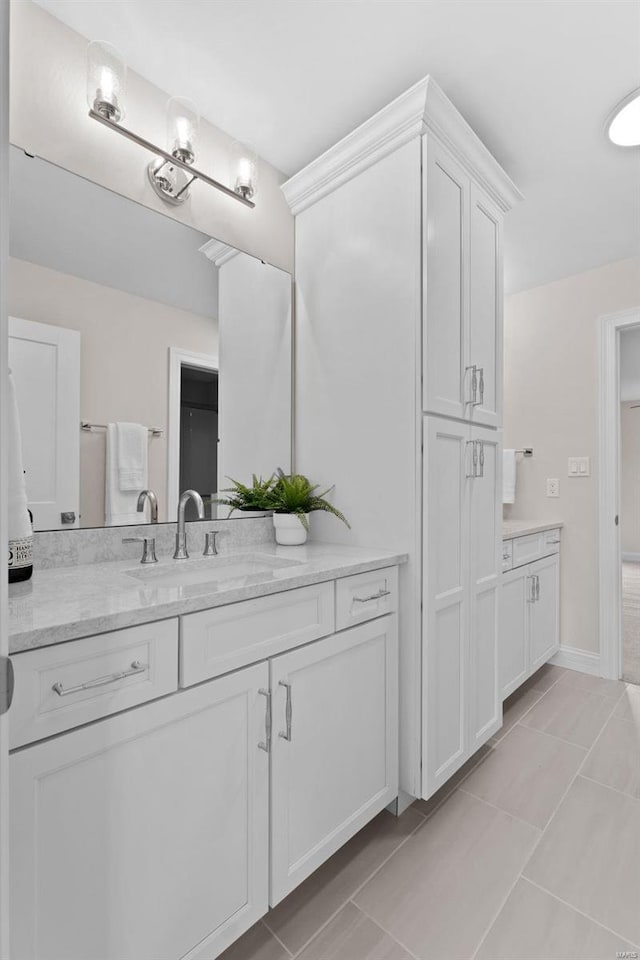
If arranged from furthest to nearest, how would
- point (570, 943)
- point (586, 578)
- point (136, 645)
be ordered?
point (586, 578), point (570, 943), point (136, 645)

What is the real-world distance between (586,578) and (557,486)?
0.59m

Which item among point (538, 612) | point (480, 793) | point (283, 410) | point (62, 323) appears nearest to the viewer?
point (62, 323)

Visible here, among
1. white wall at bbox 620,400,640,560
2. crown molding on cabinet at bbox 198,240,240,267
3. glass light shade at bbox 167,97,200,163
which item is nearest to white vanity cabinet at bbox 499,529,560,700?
crown molding on cabinet at bbox 198,240,240,267

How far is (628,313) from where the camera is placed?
2674mm

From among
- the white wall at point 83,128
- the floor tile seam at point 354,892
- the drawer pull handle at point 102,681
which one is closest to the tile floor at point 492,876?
the floor tile seam at point 354,892

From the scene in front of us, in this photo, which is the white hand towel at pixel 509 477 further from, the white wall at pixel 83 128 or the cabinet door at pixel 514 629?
the white wall at pixel 83 128

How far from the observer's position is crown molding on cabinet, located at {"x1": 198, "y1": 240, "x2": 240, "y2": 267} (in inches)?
67.2

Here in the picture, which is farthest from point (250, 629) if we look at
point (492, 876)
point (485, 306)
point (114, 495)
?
point (485, 306)

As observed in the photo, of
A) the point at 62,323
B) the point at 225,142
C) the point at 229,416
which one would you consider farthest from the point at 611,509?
the point at 62,323

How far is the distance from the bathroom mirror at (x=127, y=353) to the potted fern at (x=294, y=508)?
0.48ft

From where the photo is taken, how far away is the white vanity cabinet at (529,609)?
226 cm

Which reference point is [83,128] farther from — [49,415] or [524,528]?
[524,528]

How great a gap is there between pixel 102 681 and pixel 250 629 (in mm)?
342

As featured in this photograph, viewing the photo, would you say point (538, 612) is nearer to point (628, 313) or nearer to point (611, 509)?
point (611, 509)
